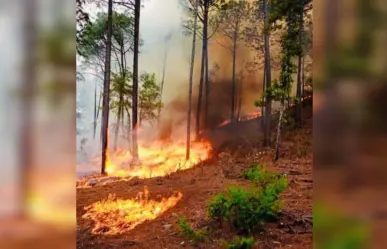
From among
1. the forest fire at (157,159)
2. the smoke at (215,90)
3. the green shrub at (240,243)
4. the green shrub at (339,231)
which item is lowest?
the green shrub at (240,243)

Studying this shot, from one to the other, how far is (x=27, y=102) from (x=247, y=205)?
120cm

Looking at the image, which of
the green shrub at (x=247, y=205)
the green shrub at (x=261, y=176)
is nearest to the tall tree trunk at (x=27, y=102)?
the green shrub at (x=247, y=205)

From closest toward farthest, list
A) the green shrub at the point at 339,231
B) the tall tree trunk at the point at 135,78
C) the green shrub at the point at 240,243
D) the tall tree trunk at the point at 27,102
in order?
the green shrub at the point at 339,231
the tall tree trunk at the point at 27,102
the green shrub at the point at 240,243
the tall tree trunk at the point at 135,78

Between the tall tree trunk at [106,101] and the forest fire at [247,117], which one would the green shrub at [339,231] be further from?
the tall tree trunk at [106,101]

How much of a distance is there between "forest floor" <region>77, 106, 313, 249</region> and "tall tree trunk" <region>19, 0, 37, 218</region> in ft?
2.59

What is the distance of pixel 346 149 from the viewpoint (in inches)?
43.8

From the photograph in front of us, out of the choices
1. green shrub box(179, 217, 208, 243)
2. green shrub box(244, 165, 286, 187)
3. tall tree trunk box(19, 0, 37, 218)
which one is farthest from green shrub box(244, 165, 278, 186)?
tall tree trunk box(19, 0, 37, 218)

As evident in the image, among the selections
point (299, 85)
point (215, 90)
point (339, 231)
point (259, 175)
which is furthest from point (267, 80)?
point (339, 231)

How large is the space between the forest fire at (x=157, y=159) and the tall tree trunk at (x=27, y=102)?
0.81 m

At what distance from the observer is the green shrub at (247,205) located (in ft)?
6.75

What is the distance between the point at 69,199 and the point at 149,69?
916 mm

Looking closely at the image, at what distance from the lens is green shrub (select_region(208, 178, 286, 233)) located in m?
2.06

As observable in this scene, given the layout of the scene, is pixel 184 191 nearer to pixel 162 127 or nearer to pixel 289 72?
pixel 162 127

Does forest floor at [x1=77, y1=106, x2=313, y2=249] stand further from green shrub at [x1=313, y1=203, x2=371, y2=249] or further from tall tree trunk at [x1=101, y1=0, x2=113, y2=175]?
green shrub at [x1=313, y1=203, x2=371, y2=249]
